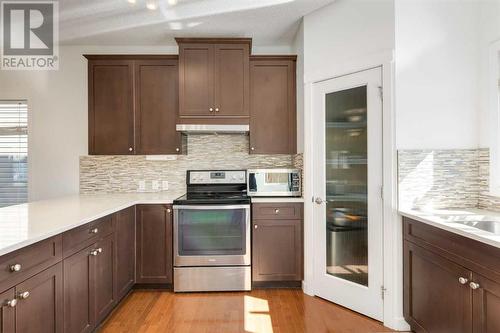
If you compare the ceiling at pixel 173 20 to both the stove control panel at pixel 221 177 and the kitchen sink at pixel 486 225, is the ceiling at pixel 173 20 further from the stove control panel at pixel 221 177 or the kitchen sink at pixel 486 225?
the kitchen sink at pixel 486 225

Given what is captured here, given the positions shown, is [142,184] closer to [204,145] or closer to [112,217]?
[204,145]

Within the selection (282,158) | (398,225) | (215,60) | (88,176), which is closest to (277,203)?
(282,158)

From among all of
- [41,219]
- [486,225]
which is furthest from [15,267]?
[486,225]

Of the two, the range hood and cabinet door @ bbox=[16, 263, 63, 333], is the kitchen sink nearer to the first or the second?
the range hood

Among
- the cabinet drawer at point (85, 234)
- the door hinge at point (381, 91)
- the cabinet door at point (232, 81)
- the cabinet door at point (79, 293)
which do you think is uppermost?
the cabinet door at point (232, 81)

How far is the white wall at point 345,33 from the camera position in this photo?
238cm

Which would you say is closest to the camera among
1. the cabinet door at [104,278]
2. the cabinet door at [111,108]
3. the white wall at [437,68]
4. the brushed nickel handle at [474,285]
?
the brushed nickel handle at [474,285]

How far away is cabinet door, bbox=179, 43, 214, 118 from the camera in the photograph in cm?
322

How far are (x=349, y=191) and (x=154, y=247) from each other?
6.34 feet

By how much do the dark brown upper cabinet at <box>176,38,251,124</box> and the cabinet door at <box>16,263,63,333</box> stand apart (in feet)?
6.37

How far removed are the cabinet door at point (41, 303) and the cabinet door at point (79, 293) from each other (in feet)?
0.24

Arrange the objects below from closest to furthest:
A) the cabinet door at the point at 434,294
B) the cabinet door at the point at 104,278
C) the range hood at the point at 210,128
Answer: the cabinet door at the point at 434,294, the cabinet door at the point at 104,278, the range hood at the point at 210,128

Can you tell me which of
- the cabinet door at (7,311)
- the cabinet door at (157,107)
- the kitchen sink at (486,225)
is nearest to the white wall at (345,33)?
the kitchen sink at (486,225)

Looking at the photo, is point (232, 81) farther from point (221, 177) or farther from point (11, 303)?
point (11, 303)
